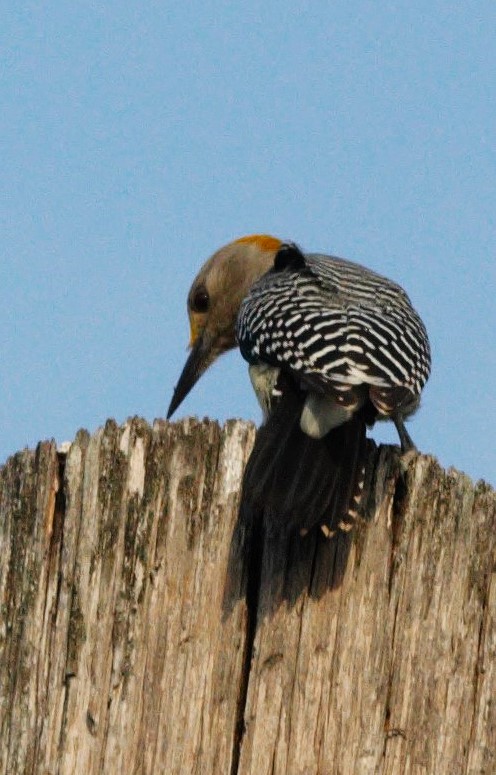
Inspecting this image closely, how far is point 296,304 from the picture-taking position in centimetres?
482

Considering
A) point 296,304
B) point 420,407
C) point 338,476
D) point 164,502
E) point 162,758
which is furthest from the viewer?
point 420,407

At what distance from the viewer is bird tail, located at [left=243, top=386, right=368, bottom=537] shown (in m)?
3.38

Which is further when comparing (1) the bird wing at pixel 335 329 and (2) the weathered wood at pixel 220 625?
(1) the bird wing at pixel 335 329

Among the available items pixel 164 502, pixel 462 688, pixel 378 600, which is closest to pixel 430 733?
pixel 462 688

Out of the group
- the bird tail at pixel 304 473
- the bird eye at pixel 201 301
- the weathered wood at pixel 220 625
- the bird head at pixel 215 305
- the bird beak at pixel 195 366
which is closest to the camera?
the weathered wood at pixel 220 625

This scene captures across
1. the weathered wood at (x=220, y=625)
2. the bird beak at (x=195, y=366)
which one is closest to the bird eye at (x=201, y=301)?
the bird beak at (x=195, y=366)

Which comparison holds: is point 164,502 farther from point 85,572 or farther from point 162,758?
point 162,758

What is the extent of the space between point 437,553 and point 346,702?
20.5 inches

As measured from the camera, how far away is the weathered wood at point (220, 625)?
314 cm

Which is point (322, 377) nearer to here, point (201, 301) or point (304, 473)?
point (304, 473)

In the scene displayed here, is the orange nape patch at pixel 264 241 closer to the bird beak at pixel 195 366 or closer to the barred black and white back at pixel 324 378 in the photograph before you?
the bird beak at pixel 195 366

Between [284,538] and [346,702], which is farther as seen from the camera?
[284,538]

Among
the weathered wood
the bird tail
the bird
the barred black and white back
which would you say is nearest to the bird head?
the bird

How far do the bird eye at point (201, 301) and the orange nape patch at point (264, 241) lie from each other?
0.72 meters
